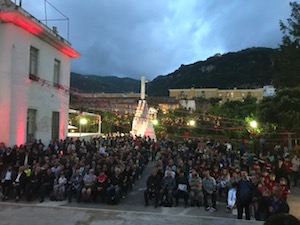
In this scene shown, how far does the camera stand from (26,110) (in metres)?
16.3

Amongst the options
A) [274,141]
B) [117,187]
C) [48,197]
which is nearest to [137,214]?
[117,187]

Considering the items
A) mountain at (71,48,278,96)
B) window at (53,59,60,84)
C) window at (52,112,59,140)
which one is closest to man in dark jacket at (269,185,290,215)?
window at (52,112,59,140)

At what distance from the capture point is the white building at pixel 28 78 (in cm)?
1529

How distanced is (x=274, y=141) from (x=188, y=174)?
1271cm

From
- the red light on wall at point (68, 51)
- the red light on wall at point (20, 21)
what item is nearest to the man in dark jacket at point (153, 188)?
the red light on wall at point (20, 21)

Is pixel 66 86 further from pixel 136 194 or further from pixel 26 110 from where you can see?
pixel 136 194

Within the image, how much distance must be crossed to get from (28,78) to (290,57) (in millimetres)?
24313

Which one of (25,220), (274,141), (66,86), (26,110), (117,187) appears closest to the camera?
(25,220)

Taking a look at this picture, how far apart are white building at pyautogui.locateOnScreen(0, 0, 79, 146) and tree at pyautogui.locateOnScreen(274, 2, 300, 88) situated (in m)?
19.9

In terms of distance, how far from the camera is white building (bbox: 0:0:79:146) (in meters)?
15.3

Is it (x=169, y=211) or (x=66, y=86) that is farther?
(x=66, y=86)

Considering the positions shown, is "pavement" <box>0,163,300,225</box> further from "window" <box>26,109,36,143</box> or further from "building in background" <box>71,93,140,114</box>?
"building in background" <box>71,93,140,114</box>

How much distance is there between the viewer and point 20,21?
15398 millimetres

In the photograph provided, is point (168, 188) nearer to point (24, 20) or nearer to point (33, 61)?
point (24, 20)
